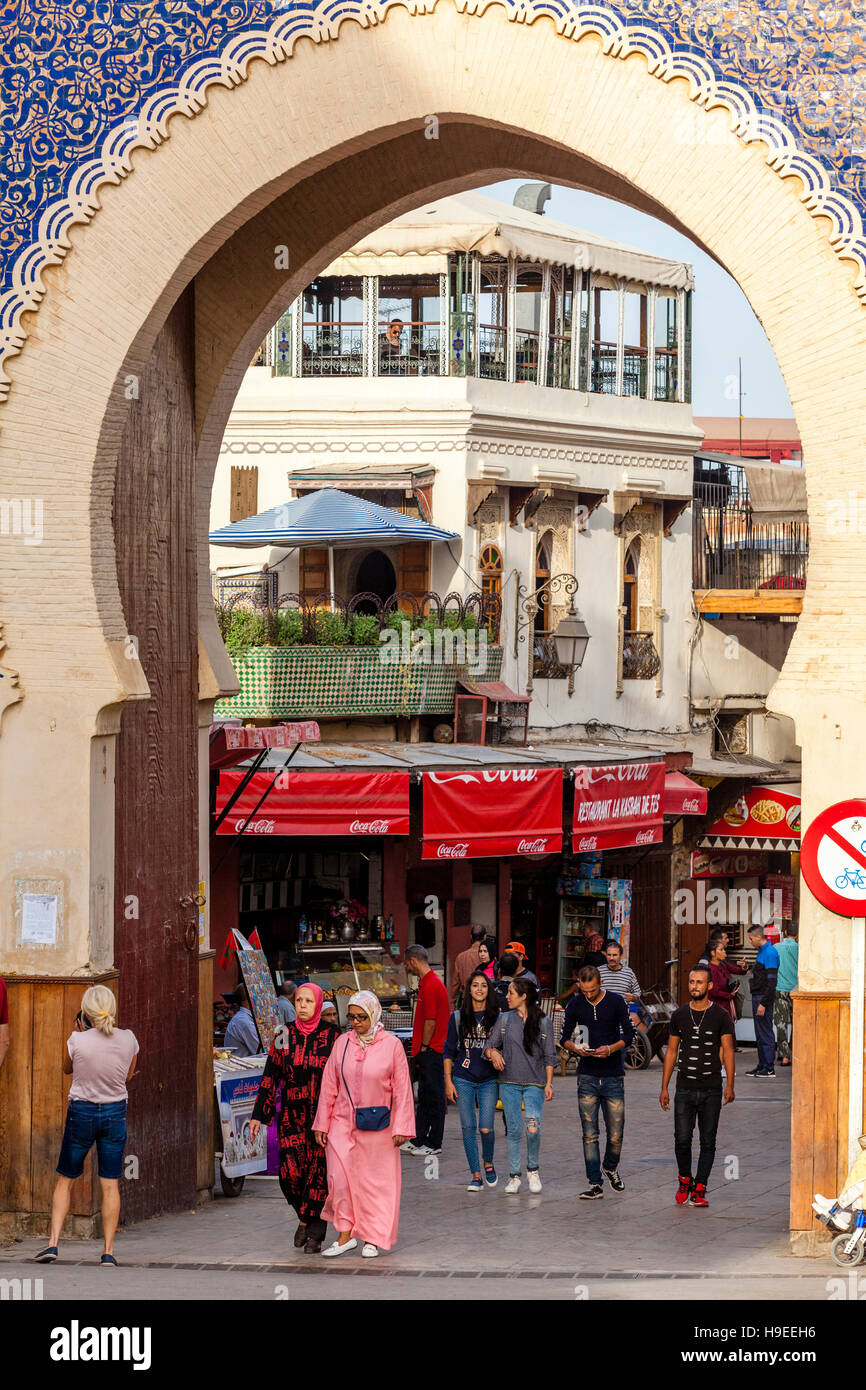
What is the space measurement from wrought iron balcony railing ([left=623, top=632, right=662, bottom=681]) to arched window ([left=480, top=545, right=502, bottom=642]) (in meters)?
3.01

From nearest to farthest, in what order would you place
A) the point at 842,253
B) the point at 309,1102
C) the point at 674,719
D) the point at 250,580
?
the point at 842,253, the point at 309,1102, the point at 250,580, the point at 674,719

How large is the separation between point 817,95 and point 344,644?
471 inches

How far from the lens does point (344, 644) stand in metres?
20.4

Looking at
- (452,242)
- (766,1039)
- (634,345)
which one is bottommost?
(766,1039)

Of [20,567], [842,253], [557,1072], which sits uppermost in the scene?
[842,253]

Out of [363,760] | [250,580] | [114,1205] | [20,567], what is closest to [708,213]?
[20,567]

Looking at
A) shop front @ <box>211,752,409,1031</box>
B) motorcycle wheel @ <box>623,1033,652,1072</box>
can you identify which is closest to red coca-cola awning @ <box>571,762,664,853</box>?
shop front @ <box>211,752,409,1031</box>

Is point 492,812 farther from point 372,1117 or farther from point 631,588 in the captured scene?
point 372,1117

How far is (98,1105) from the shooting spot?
8781 millimetres

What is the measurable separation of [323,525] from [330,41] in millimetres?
11104

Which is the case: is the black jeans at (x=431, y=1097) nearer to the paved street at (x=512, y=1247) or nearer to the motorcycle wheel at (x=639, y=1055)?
the paved street at (x=512, y=1247)

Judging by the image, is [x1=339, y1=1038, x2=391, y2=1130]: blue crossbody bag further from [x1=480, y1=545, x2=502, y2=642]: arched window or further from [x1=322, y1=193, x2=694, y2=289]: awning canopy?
[x1=322, y1=193, x2=694, y2=289]: awning canopy

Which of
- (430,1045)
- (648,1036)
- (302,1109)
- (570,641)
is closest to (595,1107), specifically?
(430,1045)

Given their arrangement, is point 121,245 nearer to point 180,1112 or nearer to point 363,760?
point 180,1112
